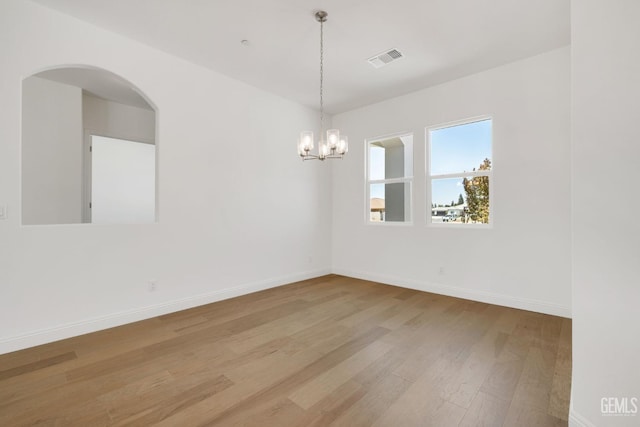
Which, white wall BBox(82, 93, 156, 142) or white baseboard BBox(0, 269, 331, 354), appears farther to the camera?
white wall BBox(82, 93, 156, 142)

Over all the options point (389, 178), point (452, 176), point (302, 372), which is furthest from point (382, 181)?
point (302, 372)

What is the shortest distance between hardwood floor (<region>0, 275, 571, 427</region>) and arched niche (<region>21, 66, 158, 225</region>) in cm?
238

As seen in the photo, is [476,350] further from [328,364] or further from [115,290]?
[115,290]

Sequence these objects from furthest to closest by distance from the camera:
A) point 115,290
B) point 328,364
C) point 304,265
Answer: point 304,265 → point 115,290 → point 328,364

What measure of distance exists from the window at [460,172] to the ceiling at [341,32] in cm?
→ 79

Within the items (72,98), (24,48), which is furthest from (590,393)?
(72,98)

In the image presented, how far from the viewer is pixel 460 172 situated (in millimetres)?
4094

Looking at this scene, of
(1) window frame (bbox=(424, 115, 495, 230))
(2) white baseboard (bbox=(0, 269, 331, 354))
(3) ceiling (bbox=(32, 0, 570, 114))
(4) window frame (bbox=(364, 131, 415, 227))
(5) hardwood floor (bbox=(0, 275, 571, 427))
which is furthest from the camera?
(4) window frame (bbox=(364, 131, 415, 227))

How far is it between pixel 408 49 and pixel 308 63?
1.23m

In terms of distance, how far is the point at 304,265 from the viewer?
5121 millimetres

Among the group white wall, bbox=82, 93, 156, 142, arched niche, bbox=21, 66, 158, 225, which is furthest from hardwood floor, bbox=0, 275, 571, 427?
white wall, bbox=82, 93, 156, 142

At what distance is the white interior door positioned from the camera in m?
4.73

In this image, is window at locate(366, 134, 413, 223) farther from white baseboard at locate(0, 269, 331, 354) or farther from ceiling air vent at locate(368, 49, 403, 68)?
white baseboard at locate(0, 269, 331, 354)

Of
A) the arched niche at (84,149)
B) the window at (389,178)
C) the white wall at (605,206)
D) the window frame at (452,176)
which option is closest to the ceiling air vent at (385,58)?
the window frame at (452,176)
